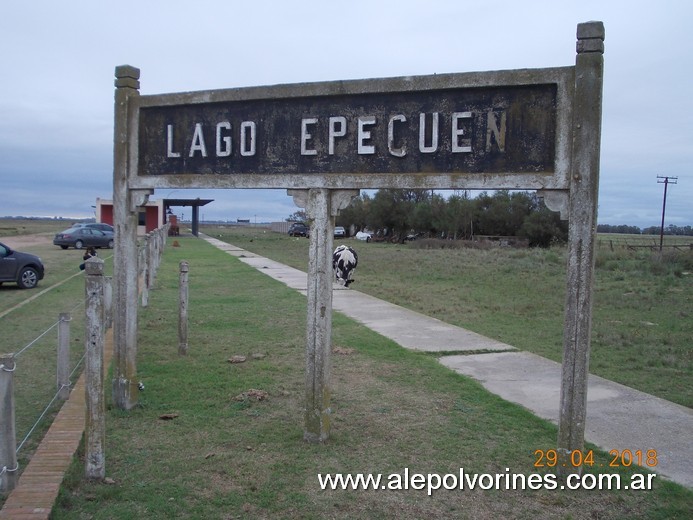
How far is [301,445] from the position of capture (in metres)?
5.56

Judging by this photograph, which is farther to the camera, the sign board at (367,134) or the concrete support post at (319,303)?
the concrete support post at (319,303)

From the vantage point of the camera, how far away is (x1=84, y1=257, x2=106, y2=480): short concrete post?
15.4ft

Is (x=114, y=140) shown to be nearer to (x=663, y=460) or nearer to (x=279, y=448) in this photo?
(x=279, y=448)

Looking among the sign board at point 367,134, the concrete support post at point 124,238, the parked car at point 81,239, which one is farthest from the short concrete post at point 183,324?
the parked car at point 81,239

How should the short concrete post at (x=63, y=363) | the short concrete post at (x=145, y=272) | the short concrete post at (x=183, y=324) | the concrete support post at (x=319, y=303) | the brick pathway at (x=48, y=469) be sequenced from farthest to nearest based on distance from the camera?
the short concrete post at (x=145, y=272)
the short concrete post at (x=183, y=324)
the short concrete post at (x=63, y=363)
the concrete support post at (x=319, y=303)
the brick pathway at (x=48, y=469)

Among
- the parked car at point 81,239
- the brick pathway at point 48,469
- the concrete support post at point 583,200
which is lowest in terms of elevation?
the brick pathway at point 48,469

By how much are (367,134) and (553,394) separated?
11.9 feet

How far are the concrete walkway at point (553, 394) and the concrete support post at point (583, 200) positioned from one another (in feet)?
3.44

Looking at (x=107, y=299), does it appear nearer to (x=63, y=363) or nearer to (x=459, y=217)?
(x=63, y=363)

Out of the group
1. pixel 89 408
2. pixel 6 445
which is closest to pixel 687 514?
pixel 89 408

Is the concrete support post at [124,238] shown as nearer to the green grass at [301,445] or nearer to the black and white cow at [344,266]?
the green grass at [301,445]

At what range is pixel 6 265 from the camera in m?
16.0

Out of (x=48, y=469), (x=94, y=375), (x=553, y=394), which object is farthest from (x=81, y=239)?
(x=94, y=375)

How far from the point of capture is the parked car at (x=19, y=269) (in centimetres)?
1605
